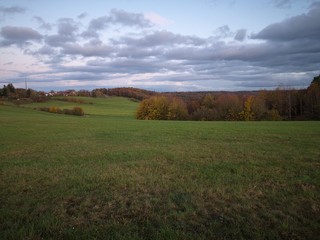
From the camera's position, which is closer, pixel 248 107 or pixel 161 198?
pixel 161 198


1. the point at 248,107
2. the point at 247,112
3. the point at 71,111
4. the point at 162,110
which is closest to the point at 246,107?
the point at 248,107

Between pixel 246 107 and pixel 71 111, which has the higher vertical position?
pixel 71 111

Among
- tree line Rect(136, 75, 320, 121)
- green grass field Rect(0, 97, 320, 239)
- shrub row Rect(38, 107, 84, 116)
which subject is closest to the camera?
green grass field Rect(0, 97, 320, 239)

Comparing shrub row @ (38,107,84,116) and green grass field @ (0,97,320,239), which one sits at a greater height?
shrub row @ (38,107,84,116)

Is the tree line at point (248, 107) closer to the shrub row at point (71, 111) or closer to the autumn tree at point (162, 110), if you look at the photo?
the autumn tree at point (162, 110)

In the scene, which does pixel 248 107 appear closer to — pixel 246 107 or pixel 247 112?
pixel 246 107

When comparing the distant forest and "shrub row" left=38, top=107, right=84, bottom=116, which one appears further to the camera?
"shrub row" left=38, top=107, right=84, bottom=116

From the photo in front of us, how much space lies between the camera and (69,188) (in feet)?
24.8

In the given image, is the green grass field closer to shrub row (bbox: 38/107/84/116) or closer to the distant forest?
the distant forest

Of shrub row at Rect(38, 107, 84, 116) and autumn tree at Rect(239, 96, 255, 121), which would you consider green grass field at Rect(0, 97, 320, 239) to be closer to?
autumn tree at Rect(239, 96, 255, 121)

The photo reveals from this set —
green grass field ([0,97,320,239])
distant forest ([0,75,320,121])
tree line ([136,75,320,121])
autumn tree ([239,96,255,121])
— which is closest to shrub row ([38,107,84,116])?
tree line ([136,75,320,121])

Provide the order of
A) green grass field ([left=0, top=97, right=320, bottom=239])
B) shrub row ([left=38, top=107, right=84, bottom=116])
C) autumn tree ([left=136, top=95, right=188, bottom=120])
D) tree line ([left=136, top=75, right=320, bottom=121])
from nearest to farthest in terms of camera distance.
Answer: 1. green grass field ([left=0, top=97, right=320, bottom=239])
2. tree line ([left=136, top=75, right=320, bottom=121])
3. autumn tree ([left=136, top=95, right=188, bottom=120])
4. shrub row ([left=38, top=107, right=84, bottom=116])

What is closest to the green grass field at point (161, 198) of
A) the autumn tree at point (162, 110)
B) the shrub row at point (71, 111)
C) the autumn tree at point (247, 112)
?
the autumn tree at point (247, 112)

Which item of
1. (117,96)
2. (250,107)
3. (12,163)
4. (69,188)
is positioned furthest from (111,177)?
(117,96)
